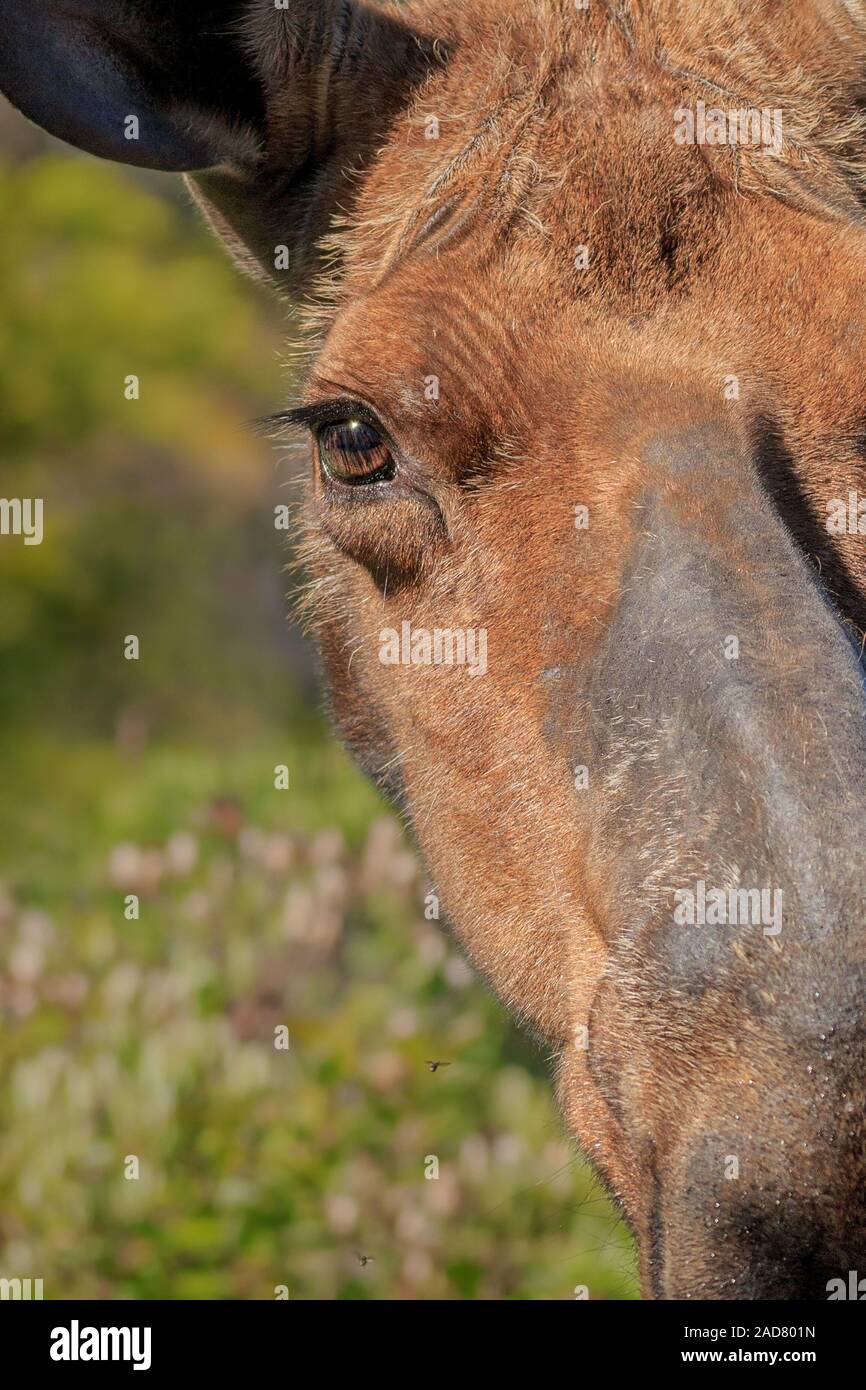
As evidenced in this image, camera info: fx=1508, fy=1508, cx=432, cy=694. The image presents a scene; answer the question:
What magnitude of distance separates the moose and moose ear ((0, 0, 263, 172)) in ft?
0.04

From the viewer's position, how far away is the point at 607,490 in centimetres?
401

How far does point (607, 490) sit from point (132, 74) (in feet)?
8.79

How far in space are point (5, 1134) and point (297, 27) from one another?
216 inches

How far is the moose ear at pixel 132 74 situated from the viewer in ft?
17.1

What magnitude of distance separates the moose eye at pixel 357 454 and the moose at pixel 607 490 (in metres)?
0.01

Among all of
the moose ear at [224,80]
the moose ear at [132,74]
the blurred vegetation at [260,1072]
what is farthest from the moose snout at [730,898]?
the moose ear at [132,74]
